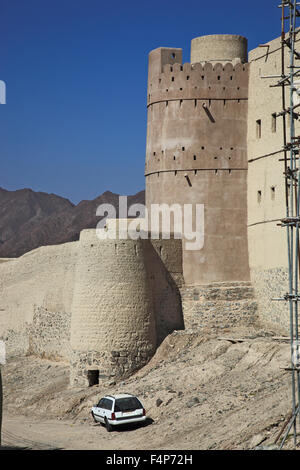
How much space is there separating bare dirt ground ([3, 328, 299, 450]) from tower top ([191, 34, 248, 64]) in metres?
9.94

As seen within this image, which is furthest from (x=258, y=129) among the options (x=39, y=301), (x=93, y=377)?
(x=39, y=301)

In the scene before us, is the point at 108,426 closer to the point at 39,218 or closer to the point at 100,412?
the point at 100,412

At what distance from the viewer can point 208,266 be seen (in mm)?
26578

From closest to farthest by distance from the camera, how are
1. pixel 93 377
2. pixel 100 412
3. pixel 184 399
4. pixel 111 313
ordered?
pixel 100 412 < pixel 184 399 < pixel 111 313 < pixel 93 377

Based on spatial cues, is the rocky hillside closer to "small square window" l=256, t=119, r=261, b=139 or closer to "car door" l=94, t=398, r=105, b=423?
"small square window" l=256, t=119, r=261, b=139

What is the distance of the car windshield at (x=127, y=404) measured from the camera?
19.6 metres

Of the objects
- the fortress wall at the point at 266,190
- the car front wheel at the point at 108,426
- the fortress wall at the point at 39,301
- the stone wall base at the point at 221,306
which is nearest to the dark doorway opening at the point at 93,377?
the stone wall base at the point at 221,306

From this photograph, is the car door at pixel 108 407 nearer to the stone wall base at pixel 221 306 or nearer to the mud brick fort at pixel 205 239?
the mud brick fort at pixel 205 239

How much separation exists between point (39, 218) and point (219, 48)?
102750 mm

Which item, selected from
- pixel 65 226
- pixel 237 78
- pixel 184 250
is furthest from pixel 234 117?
pixel 65 226

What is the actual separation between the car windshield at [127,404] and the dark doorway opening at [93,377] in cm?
466

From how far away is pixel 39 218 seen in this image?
12838 centimetres

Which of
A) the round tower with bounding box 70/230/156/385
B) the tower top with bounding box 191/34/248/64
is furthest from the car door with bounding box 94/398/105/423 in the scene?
the tower top with bounding box 191/34/248/64
